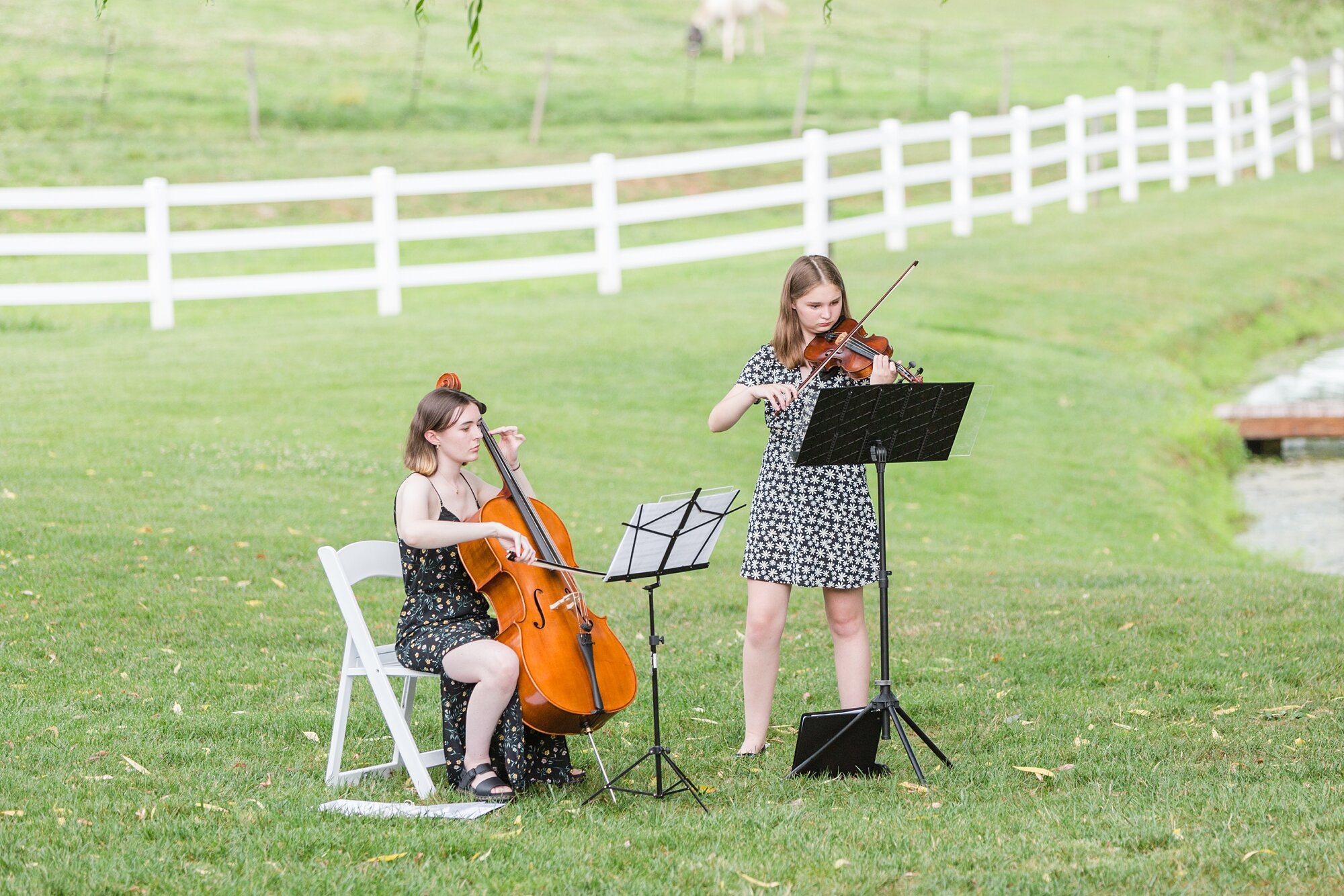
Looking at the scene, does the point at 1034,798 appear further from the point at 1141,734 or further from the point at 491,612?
the point at 491,612

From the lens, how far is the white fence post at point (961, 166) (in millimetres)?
21000

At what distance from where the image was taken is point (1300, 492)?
1401cm

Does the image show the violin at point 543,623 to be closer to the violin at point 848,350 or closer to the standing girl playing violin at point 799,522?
the standing girl playing violin at point 799,522

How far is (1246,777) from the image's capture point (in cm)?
529

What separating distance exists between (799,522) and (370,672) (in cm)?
161

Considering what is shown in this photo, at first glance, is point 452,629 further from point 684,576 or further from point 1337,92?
point 1337,92

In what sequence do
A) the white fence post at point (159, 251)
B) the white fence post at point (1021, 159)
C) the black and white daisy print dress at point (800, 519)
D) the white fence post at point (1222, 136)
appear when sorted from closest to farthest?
1. the black and white daisy print dress at point (800, 519)
2. the white fence post at point (159, 251)
3. the white fence post at point (1021, 159)
4. the white fence post at point (1222, 136)

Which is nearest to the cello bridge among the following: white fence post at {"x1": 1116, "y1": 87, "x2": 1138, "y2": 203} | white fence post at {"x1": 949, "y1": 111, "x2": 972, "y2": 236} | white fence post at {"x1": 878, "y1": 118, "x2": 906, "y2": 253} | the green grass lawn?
the green grass lawn

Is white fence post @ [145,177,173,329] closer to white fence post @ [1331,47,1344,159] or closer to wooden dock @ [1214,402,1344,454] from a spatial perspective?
wooden dock @ [1214,402,1344,454]

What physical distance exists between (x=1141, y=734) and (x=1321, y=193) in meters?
23.2

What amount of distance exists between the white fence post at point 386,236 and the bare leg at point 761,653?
11294 millimetres

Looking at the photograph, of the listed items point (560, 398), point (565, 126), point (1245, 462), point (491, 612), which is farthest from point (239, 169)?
point (491, 612)

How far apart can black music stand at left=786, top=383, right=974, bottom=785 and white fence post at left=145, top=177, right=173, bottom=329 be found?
39.5 feet

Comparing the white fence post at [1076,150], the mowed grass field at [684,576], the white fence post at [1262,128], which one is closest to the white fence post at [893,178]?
the mowed grass field at [684,576]
